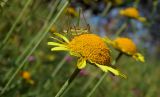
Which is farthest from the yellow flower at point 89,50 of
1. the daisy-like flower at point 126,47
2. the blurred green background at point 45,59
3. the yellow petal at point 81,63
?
the daisy-like flower at point 126,47

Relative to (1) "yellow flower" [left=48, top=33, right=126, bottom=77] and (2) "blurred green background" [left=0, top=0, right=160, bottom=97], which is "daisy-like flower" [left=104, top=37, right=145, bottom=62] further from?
(1) "yellow flower" [left=48, top=33, right=126, bottom=77]

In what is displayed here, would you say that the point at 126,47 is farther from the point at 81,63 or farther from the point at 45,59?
the point at 45,59

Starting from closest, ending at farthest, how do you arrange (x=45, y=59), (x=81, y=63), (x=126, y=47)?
(x=81, y=63) → (x=126, y=47) → (x=45, y=59)

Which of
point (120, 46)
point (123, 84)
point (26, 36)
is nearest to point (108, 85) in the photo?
point (123, 84)

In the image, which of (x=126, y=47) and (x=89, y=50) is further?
(x=126, y=47)

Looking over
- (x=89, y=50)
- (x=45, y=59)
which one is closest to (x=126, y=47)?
(x=89, y=50)

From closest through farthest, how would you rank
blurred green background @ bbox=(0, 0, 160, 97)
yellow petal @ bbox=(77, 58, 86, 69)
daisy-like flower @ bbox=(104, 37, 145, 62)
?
yellow petal @ bbox=(77, 58, 86, 69)
daisy-like flower @ bbox=(104, 37, 145, 62)
blurred green background @ bbox=(0, 0, 160, 97)

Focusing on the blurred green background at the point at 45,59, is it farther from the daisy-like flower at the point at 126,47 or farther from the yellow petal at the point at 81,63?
the yellow petal at the point at 81,63

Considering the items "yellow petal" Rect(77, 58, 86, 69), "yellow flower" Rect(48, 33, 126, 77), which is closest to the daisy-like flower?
"yellow flower" Rect(48, 33, 126, 77)

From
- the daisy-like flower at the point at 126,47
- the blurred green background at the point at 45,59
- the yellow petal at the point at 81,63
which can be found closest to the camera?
the yellow petal at the point at 81,63

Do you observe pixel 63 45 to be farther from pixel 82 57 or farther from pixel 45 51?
pixel 45 51
